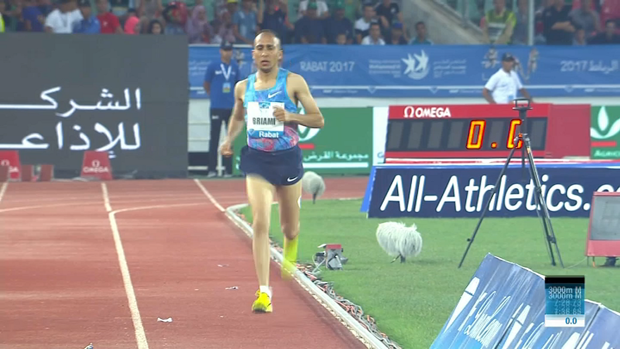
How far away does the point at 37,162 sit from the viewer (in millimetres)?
25656

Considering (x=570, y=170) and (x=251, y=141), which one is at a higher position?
(x=251, y=141)

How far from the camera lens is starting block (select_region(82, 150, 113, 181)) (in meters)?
25.7

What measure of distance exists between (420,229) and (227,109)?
33.8 ft

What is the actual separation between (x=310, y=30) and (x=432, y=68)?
2954 millimetres

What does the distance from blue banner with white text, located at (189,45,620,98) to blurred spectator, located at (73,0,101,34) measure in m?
2.11

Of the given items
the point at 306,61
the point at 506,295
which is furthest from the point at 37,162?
the point at 506,295

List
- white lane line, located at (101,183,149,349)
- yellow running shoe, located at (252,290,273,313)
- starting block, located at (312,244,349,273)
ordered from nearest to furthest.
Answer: white lane line, located at (101,183,149,349)
yellow running shoe, located at (252,290,273,313)
starting block, located at (312,244,349,273)

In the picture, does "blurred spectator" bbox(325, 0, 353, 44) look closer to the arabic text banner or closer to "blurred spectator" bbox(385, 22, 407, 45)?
"blurred spectator" bbox(385, 22, 407, 45)

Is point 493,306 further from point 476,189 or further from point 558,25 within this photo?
point 558,25

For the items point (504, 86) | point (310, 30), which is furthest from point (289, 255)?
point (310, 30)

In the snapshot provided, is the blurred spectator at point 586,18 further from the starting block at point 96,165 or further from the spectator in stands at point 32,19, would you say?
the spectator in stands at point 32,19

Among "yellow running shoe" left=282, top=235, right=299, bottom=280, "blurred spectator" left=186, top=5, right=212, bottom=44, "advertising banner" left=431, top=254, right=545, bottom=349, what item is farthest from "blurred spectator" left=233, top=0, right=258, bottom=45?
"advertising banner" left=431, top=254, right=545, bottom=349

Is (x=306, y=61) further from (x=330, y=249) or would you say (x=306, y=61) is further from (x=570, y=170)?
Answer: (x=330, y=249)

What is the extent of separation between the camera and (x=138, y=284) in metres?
11.5
